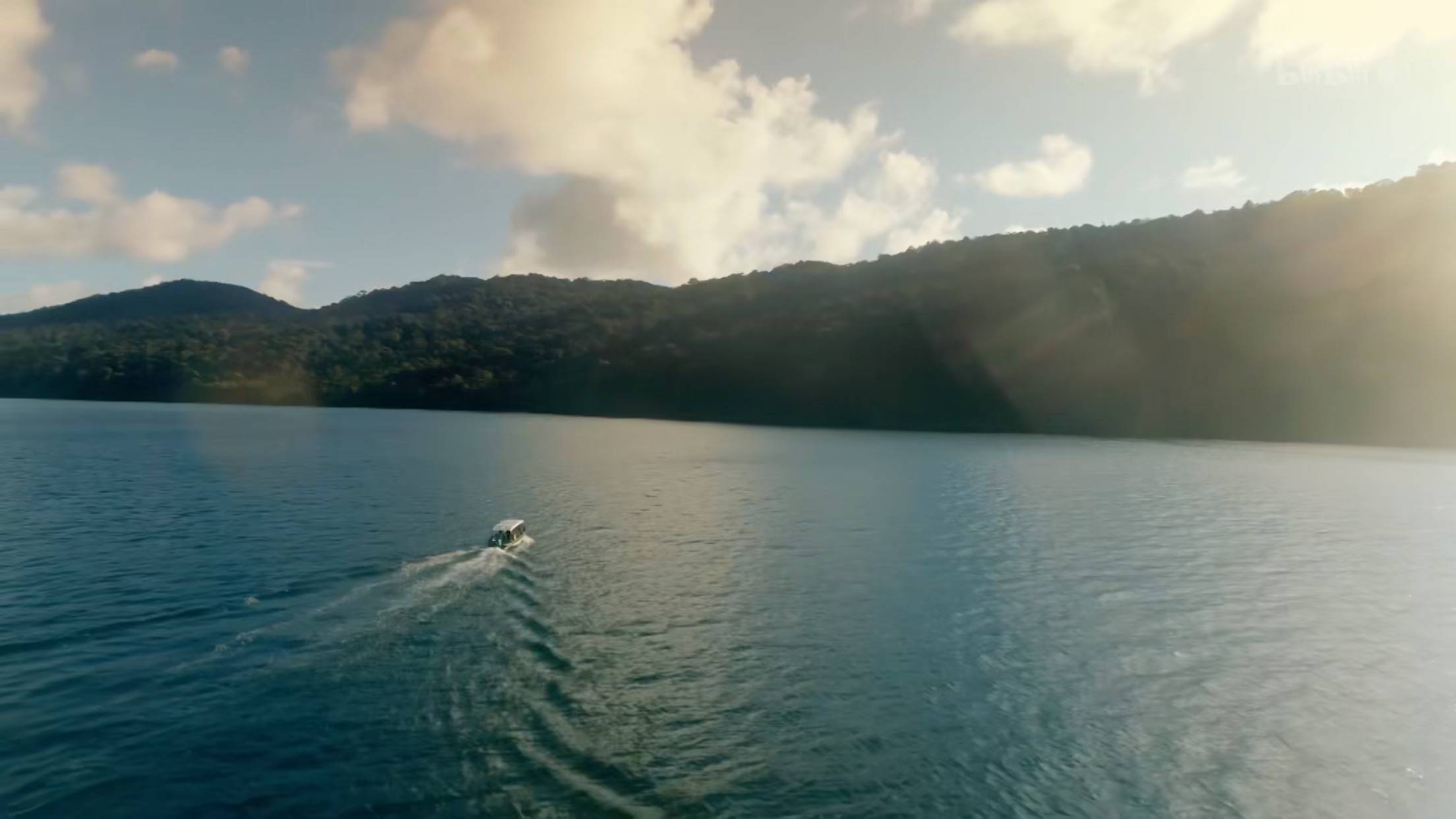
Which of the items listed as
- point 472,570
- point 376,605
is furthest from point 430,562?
point 376,605

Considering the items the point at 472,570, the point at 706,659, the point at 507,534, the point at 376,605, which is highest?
the point at 507,534

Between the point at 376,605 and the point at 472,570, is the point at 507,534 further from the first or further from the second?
the point at 376,605

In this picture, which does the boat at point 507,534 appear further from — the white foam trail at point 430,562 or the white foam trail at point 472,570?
the white foam trail at point 430,562

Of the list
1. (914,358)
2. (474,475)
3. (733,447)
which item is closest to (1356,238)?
(914,358)

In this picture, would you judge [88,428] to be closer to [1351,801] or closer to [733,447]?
[733,447]

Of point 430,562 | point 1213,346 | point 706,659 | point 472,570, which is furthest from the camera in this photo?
point 1213,346
